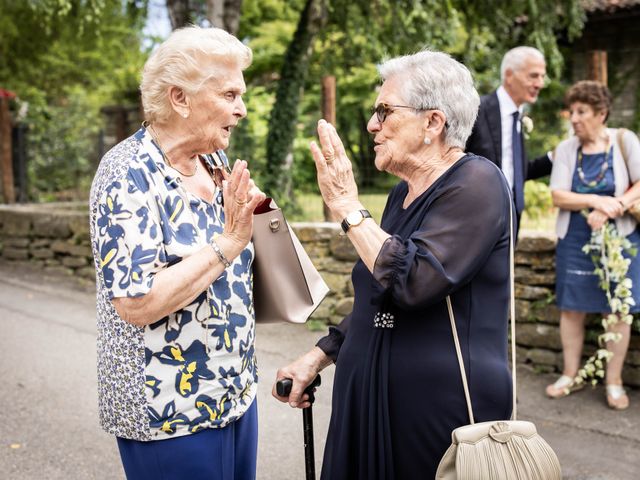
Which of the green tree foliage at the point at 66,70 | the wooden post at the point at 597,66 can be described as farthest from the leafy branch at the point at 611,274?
the green tree foliage at the point at 66,70

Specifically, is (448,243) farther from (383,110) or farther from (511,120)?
(511,120)

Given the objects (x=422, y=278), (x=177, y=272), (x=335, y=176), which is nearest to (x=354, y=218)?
(x=335, y=176)

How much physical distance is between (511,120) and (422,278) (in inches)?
131

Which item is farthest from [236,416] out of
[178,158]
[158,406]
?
[178,158]

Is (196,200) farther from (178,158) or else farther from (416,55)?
(416,55)

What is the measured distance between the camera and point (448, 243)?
199 cm

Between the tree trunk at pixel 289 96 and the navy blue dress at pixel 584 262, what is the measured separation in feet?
15.4

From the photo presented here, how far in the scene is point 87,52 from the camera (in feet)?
59.8

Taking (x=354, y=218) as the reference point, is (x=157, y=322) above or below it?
below

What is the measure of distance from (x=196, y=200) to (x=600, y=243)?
3.50 meters

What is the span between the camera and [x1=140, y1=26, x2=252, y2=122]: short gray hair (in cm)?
207

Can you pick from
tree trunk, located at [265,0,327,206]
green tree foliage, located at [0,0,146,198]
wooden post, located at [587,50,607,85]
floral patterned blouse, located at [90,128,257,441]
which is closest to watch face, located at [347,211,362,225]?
floral patterned blouse, located at [90,128,257,441]

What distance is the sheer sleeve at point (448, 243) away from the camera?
6.44 ft

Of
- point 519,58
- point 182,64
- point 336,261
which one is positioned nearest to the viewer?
point 182,64
